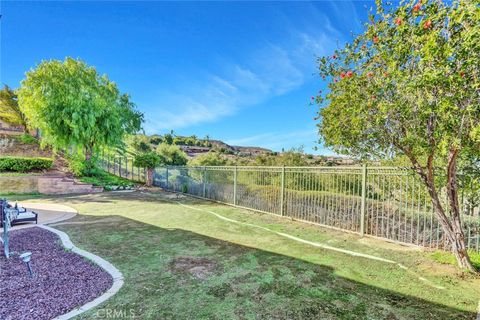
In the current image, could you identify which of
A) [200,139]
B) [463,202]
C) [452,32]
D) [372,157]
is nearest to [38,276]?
[372,157]

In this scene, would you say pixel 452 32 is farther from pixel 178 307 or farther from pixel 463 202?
pixel 178 307

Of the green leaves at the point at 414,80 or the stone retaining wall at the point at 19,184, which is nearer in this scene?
the green leaves at the point at 414,80

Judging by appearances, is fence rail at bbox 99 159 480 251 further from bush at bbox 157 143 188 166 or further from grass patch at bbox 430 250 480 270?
bush at bbox 157 143 188 166

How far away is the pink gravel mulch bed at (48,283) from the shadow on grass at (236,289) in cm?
34

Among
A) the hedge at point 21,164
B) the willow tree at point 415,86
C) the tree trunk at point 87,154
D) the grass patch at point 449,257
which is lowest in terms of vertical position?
the grass patch at point 449,257

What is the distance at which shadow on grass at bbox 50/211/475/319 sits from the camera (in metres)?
2.68

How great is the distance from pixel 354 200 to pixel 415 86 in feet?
12.1

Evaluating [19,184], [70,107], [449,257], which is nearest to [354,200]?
[449,257]

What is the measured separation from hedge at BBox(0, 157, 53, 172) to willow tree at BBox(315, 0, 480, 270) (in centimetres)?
1856

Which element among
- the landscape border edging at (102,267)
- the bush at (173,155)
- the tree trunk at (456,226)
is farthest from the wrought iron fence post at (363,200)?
the bush at (173,155)

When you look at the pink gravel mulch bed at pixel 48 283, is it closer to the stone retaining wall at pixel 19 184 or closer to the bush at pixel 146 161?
the stone retaining wall at pixel 19 184

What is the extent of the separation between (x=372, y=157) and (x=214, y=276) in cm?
371

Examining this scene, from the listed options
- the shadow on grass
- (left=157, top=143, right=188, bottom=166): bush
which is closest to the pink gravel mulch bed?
the shadow on grass

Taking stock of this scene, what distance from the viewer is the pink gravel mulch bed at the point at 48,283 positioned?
2635 mm
